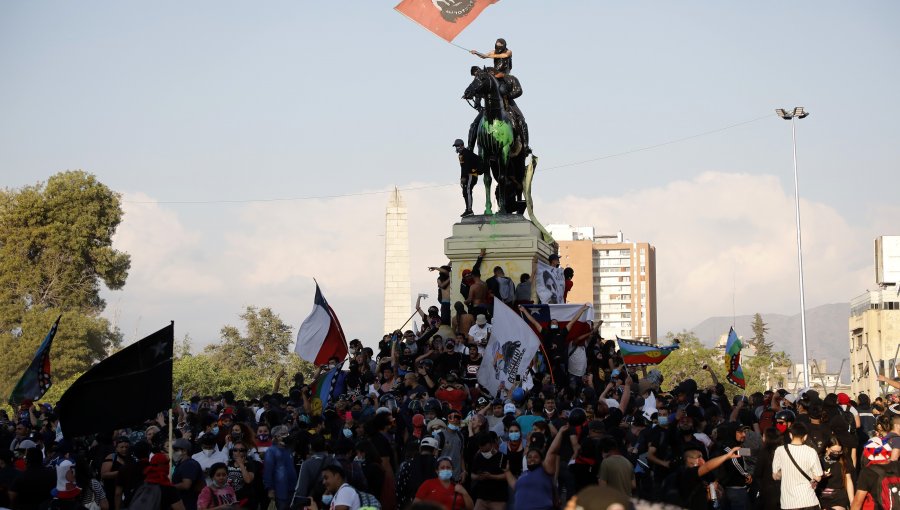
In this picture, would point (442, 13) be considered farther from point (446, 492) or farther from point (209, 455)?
point (446, 492)

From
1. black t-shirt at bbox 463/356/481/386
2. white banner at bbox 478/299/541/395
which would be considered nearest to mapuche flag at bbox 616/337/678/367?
black t-shirt at bbox 463/356/481/386

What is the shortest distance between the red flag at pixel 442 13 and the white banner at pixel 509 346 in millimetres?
10013

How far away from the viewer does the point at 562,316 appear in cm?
2552

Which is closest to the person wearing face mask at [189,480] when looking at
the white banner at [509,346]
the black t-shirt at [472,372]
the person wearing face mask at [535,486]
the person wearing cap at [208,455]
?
the person wearing cap at [208,455]

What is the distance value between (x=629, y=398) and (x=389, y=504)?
616 cm

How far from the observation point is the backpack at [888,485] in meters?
14.1

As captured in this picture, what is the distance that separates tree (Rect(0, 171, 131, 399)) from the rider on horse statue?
30.2 metres

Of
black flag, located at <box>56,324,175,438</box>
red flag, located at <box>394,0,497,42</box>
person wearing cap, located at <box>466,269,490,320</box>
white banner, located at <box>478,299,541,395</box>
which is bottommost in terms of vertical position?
black flag, located at <box>56,324,175,438</box>

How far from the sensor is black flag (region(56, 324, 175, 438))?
1478 centimetres

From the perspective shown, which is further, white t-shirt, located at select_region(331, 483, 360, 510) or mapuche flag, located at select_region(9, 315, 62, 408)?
mapuche flag, located at select_region(9, 315, 62, 408)

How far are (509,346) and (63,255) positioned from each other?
41584mm

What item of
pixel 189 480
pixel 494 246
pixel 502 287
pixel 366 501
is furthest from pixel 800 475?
pixel 494 246

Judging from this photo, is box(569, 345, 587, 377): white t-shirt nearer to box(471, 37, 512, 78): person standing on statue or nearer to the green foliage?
box(471, 37, 512, 78): person standing on statue

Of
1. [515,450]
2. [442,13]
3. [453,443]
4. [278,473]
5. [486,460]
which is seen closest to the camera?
[486,460]
